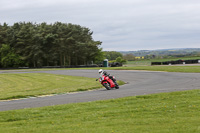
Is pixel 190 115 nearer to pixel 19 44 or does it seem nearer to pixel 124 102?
pixel 124 102

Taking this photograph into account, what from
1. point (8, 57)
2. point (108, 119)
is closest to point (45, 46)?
point (8, 57)

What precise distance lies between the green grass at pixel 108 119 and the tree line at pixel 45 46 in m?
72.0

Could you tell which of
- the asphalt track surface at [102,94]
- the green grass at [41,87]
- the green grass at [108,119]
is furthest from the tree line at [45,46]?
the green grass at [108,119]

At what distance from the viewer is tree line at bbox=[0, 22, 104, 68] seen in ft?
273

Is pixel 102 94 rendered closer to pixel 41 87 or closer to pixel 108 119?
pixel 108 119

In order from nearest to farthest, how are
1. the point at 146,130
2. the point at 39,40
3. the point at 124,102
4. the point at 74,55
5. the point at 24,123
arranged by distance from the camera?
the point at 146,130 → the point at 24,123 → the point at 124,102 → the point at 39,40 → the point at 74,55

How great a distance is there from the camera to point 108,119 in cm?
838

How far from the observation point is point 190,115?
8312mm

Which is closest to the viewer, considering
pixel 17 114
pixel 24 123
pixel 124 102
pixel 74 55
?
pixel 24 123

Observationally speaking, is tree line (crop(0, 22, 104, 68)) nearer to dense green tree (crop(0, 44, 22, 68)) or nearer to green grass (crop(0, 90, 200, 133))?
dense green tree (crop(0, 44, 22, 68))

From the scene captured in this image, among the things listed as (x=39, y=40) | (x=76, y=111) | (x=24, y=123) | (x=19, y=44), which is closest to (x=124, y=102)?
(x=76, y=111)

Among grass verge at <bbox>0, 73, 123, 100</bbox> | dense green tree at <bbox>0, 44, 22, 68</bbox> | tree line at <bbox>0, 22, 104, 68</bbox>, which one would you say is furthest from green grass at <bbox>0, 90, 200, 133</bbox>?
dense green tree at <bbox>0, 44, 22, 68</bbox>

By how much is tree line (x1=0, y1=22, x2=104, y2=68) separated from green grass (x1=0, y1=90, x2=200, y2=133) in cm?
7197

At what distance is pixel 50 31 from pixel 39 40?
4.63m
